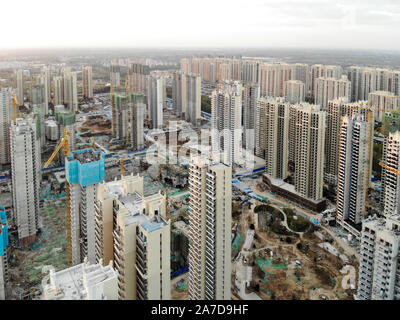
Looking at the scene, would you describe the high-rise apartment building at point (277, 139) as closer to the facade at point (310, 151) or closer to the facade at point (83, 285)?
the facade at point (310, 151)

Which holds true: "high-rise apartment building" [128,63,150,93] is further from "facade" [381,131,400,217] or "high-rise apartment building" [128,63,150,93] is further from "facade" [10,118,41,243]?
"facade" [381,131,400,217]

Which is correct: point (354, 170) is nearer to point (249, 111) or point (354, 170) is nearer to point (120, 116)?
point (249, 111)

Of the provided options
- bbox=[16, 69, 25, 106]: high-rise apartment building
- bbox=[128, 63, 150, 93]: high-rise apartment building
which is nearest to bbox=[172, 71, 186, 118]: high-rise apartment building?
bbox=[128, 63, 150, 93]: high-rise apartment building

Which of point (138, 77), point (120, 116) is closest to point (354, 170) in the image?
point (120, 116)

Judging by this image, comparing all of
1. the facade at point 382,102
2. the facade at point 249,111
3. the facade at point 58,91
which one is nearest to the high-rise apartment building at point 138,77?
the facade at point 58,91

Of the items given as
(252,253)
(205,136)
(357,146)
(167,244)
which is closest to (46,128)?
(205,136)

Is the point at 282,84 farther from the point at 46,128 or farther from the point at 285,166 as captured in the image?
the point at 46,128
